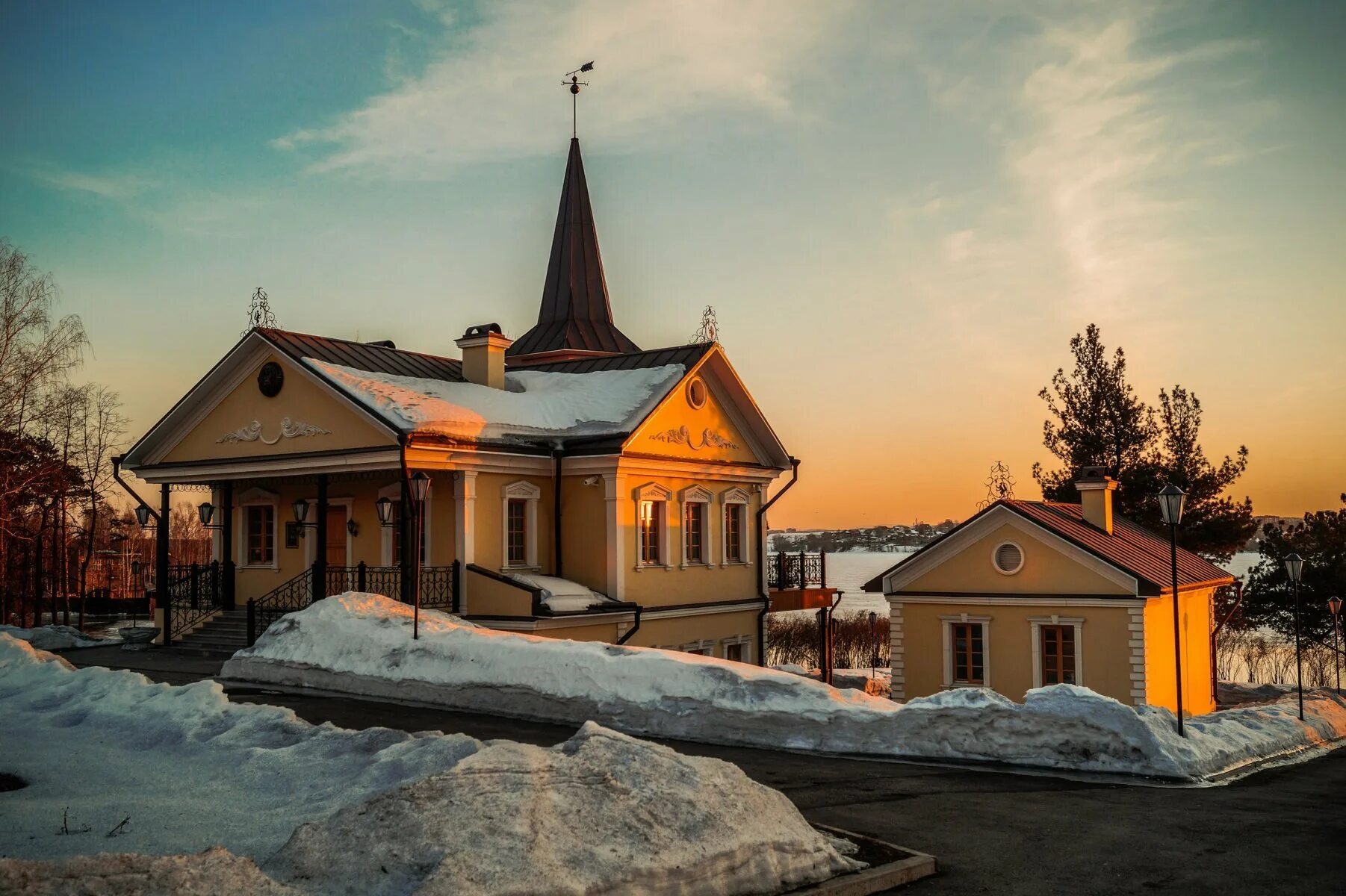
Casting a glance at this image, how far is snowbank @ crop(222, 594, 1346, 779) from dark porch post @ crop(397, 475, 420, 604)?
2.85m

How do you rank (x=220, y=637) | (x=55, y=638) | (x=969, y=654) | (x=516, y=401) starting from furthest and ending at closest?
(x=969, y=654) < (x=516, y=401) < (x=55, y=638) < (x=220, y=637)

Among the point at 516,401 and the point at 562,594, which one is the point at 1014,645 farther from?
the point at 516,401

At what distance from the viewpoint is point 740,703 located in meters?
11.9

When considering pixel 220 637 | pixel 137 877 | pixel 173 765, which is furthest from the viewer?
pixel 220 637

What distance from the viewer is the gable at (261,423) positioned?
20734 mm

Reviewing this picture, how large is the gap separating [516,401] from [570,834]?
58.3 ft

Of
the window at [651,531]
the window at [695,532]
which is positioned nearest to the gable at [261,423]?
the window at [651,531]

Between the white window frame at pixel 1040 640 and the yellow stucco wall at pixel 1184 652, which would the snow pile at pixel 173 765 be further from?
the white window frame at pixel 1040 640

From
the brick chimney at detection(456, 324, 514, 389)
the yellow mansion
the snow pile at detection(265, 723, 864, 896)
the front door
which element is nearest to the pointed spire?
the yellow mansion

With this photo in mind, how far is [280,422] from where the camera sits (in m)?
21.8

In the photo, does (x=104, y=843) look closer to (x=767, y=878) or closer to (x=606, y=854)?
(x=606, y=854)

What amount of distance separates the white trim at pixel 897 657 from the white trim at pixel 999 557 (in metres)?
2.37

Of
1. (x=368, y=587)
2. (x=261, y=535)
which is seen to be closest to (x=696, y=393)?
(x=368, y=587)

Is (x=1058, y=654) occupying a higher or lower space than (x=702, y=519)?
lower
